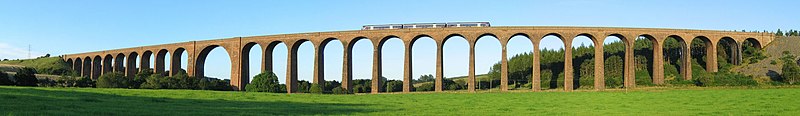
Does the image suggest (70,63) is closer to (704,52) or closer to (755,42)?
(704,52)

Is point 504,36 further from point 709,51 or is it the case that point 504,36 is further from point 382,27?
point 709,51

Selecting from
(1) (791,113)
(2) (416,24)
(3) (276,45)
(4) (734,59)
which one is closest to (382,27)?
(2) (416,24)

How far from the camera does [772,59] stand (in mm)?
65500

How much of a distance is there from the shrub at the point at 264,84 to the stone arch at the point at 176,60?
84.6 ft

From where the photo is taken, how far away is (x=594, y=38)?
62156 mm

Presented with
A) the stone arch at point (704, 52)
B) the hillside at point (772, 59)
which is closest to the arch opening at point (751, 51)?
the hillside at point (772, 59)

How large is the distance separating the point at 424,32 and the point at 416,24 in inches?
71.6

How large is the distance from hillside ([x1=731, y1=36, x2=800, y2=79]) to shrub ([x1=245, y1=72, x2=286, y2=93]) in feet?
135

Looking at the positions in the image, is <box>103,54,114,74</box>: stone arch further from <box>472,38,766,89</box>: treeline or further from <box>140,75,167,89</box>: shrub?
<box>472,38,766,89</box>: treeline

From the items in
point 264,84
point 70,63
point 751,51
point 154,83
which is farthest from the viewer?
point 70,63

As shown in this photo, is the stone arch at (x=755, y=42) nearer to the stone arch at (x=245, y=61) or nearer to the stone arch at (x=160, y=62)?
the stone arch at (x=245, y=61)

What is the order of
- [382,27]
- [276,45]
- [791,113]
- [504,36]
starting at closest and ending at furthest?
[791,113], [504,36], [382,27], [276,45]

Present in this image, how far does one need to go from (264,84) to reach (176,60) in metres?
29.5

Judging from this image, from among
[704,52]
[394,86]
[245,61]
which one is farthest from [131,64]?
[704,52]
